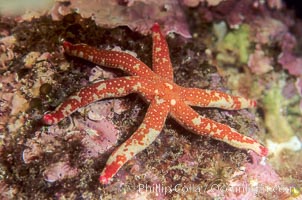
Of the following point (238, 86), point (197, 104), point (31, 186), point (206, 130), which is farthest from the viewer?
point (238, 86)

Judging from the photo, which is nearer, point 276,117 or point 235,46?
point 276,117

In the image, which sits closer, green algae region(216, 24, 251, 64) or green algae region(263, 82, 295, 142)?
green algae region(263, 82, 295, 142)

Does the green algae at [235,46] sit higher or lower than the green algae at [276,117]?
higher

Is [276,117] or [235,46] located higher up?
[235,46]

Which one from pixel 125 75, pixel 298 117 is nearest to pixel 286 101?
pixel 298 117

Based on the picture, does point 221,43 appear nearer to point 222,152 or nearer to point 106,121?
point 222,152

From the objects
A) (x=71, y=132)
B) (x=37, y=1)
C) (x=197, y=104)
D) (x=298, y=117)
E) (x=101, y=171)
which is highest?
(x=37, y=1)

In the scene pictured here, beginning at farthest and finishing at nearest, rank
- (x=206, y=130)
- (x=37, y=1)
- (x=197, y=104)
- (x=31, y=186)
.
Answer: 1. (x=37, y=1)
2. (x=197, y=104)
3. (x=206, y=130)
4. (x=31, y=186)

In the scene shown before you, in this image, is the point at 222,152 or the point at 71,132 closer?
the point at 71,132

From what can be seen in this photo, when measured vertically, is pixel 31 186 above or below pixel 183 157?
below

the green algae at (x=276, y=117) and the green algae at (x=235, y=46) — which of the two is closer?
the green algae at (x=276, y=117)

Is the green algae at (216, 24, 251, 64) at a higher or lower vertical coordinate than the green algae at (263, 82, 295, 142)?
A: higher
